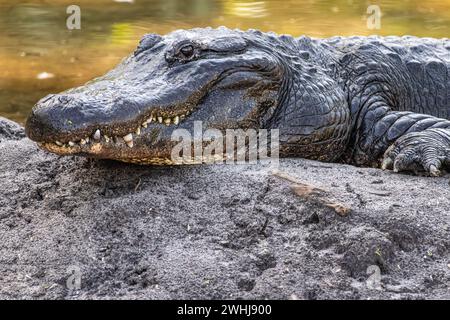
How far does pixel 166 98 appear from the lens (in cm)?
418

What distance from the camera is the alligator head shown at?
12.4 ft

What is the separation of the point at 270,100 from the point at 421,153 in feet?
3.18

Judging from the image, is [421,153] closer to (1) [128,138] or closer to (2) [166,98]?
(2) [166,98]

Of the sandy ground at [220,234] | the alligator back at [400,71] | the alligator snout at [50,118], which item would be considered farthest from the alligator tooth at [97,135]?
the alligator back at [400,71]

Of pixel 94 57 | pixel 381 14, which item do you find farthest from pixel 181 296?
pixel 381 14

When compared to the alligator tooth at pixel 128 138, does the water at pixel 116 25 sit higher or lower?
lower

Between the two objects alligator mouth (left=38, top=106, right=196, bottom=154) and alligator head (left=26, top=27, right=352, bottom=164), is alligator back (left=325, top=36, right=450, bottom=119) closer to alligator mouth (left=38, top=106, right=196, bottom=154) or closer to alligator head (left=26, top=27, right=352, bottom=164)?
alligator head (left=26, top=27, right=352, bottom=164)

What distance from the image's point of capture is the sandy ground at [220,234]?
10.7ft

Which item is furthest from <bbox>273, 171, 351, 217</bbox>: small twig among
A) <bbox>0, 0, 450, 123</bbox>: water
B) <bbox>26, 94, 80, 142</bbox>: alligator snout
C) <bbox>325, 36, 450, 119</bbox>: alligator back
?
<bbox>0, 0, 450, 123</bbox>: water

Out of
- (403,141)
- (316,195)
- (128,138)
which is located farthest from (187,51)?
(403,141)

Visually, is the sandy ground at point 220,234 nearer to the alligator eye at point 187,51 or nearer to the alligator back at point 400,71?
the alligator eye at point 187,51

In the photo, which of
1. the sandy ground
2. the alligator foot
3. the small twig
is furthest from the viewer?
the alligator foot

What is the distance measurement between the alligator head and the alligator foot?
525 mm
